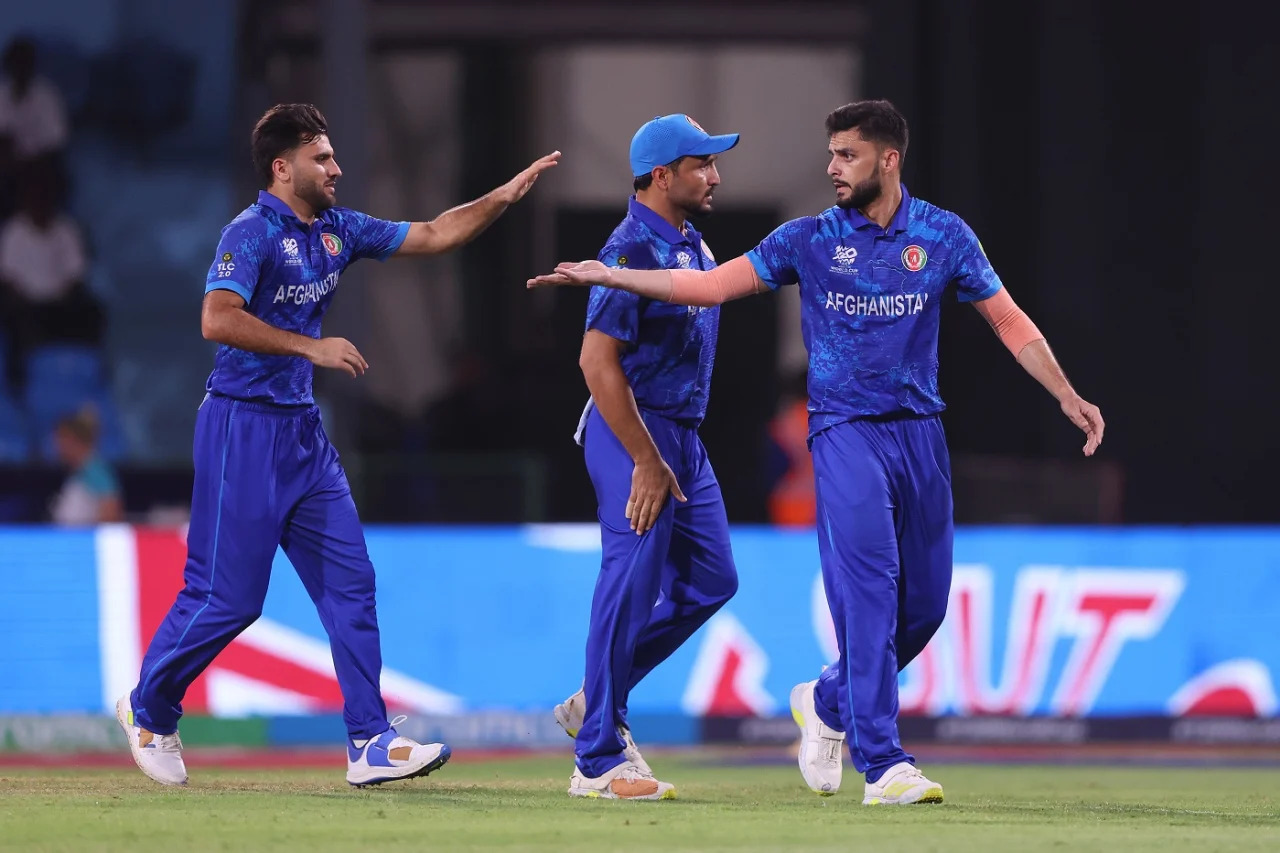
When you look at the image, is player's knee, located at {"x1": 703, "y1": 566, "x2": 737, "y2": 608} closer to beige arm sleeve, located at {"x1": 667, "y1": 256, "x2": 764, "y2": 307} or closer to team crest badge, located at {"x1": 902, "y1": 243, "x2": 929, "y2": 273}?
beige arm sleeve, located at {"x1": 667, "y1": 256, "x2": 764, "y2": 307}

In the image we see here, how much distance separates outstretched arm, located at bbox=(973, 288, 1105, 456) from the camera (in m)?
6.35

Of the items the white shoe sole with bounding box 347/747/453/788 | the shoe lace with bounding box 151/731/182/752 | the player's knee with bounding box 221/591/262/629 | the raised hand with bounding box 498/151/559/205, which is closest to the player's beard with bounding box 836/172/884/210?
the raised hand with bounding box 498/151/559/205

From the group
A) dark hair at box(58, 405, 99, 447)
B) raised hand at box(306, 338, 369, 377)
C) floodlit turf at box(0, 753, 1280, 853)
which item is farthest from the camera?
dark hair at box(58, 405, 99, 447)

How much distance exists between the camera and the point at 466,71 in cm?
1786

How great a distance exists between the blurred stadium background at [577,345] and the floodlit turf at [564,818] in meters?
3.13

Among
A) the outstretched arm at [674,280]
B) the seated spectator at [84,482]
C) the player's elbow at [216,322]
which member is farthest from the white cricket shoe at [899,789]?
the seated spectator at [84,482]

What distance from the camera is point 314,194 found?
6.59m

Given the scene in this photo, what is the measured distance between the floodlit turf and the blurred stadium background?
123 inches

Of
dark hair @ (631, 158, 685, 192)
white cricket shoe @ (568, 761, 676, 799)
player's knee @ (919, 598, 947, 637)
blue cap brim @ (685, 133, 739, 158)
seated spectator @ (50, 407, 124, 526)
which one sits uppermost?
blue cap brim @ (685, 133, 739, 158)

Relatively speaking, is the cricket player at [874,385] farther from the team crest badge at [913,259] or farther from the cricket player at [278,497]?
the cricket player at [278,497]

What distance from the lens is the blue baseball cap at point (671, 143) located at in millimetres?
6426

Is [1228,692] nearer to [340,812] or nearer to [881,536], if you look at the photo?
[881,536]

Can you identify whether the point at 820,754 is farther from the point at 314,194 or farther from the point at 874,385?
the point at 314,194

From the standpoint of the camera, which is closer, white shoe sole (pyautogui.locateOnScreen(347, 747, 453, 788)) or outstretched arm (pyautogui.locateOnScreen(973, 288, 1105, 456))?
outstretched arm (pyautogui.locateOnScreen(973, 288, 1105, 456))
